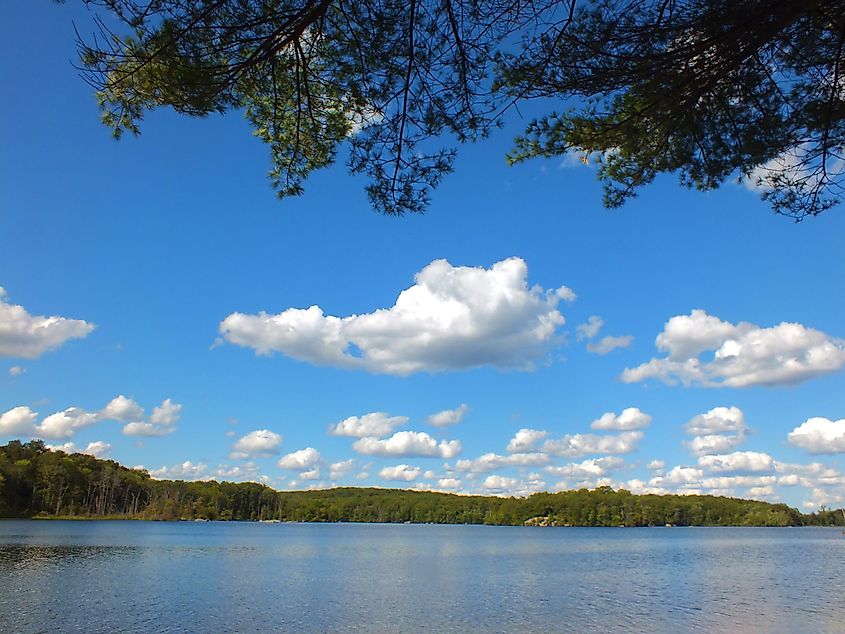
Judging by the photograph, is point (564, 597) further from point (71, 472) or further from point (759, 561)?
point (71, 472)

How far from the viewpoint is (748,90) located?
6.93 m

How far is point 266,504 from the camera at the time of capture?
559ft

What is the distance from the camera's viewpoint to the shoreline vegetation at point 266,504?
106 meters

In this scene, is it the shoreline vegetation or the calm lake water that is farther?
the shoreline vegetation

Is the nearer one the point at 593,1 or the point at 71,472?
the point at 593,1

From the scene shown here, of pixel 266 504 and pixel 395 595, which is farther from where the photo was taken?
pixel 266 504

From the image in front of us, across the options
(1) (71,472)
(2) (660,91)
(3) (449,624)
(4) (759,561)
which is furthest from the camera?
(1) (71,472)

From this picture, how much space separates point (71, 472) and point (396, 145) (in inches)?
4805

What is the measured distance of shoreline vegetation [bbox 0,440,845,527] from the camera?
349ft

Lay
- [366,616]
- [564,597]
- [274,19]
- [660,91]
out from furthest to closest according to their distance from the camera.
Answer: [564,597] → [366,616] → [660,91] → [274,19]

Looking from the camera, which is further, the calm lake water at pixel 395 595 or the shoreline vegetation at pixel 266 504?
the shoreline vegetation at pixel 266 504

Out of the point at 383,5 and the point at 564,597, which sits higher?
the point at 383,5

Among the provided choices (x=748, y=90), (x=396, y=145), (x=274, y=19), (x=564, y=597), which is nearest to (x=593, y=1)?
(x=748, y=90)

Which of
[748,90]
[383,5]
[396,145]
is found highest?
[383,5]
